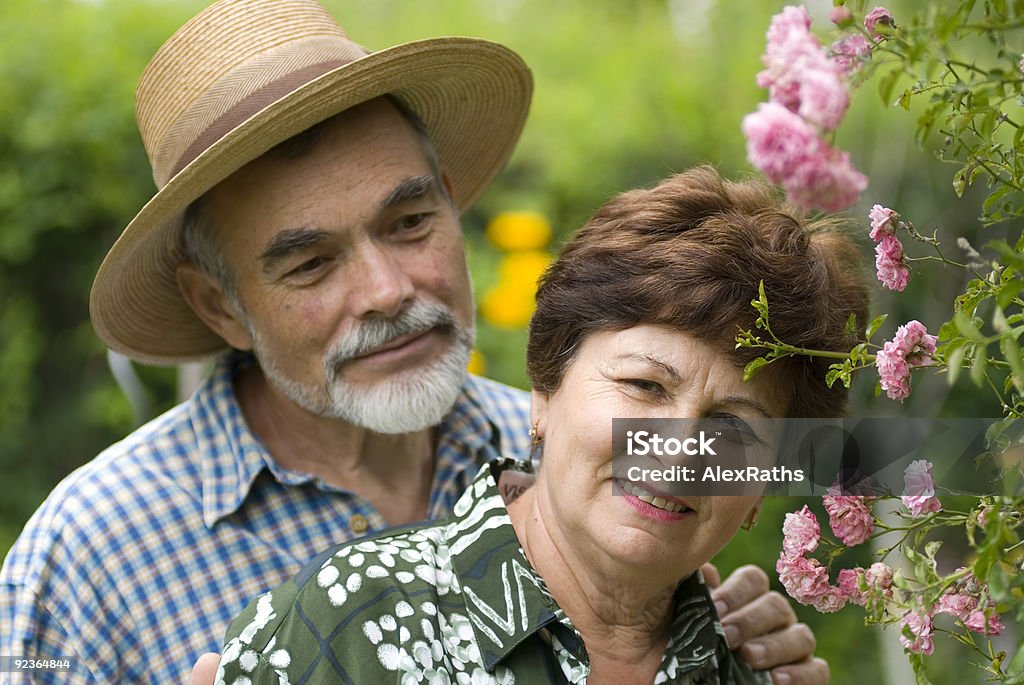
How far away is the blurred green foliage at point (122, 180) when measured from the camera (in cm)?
532

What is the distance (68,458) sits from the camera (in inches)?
225

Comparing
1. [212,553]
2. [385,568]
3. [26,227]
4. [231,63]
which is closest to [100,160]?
[26,227]

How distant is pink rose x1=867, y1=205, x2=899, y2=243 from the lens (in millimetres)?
1566

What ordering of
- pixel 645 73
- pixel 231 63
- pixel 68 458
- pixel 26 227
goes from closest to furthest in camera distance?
pixel 231 63 → pixel 26 227 → pixel 68 458 → pixel 645 73

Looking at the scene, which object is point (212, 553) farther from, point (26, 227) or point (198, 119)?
point (26, 227)

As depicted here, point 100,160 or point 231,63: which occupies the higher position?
point 231,63

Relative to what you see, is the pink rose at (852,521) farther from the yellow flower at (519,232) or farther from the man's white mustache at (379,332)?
the yellow flower at (519,232)

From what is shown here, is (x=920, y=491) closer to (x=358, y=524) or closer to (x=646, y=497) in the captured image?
(x=646, y=497)

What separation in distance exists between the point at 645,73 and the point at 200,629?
503cm

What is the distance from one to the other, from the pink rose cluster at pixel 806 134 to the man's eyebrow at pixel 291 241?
1579 mm

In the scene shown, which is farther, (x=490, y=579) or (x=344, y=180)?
(x=344, y=180)

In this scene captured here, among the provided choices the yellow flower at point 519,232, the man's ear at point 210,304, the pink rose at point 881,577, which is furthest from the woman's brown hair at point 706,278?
the yellow flower at point 519,232

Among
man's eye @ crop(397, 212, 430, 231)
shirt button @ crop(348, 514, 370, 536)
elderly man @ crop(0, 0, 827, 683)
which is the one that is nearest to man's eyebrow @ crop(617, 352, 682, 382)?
elderly man @ crop(0, 0, 827, 683)

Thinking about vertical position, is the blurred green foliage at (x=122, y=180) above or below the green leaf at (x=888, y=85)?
below
